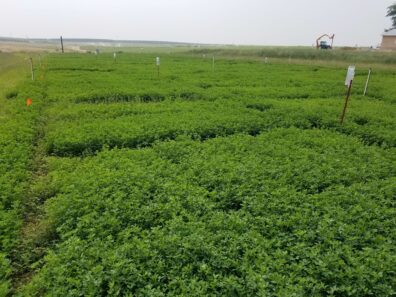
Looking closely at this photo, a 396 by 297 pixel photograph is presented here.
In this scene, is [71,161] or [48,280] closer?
[48,280]

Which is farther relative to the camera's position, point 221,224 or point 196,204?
point 196,204

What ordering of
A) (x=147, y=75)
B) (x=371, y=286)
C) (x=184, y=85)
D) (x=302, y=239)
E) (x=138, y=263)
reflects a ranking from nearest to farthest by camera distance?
1. (x=371, y=286)
2. (x=138, y=263)
3. (x=302, y=239)
4. (x=184, y=85)
5. (x=147, y=75)

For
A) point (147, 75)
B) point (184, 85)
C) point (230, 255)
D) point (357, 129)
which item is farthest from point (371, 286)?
point (147, 75)

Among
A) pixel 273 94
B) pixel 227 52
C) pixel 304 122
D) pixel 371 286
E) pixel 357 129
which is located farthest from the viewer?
pixel 227 52

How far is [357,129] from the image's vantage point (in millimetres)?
11148

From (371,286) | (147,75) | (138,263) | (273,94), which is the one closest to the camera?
(371,286)

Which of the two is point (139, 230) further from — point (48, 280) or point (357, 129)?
point (357, 129)

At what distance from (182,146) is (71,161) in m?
3.18

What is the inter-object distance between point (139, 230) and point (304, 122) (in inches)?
347

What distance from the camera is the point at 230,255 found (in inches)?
182

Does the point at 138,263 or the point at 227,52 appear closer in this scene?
the point at 138,263

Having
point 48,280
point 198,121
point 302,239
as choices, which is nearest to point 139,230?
point 48,280

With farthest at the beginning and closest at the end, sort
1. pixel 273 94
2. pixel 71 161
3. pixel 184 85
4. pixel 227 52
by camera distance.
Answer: pixel 227 52 → pixel 184 85 → pixel 273 94 → pixel 71 161

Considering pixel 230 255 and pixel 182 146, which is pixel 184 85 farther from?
pixel 230 255
